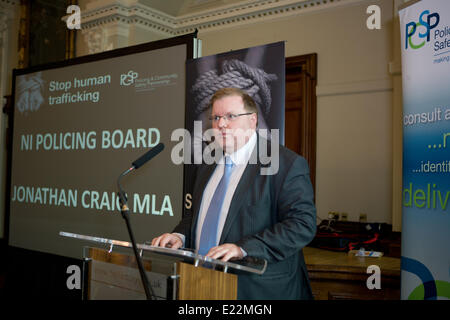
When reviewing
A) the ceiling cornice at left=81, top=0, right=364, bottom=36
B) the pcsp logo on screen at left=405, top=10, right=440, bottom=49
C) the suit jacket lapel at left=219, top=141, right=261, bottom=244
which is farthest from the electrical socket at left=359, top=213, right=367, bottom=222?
the suit jacket lapel at left=219, top=141, right=261, bottom=244

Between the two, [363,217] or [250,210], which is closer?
[250,210]

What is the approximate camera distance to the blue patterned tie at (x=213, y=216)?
211 centimetres

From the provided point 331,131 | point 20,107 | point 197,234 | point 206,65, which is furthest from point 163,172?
point 331,131

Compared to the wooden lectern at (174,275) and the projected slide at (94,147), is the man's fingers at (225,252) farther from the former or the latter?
the projected slide at (94,147)

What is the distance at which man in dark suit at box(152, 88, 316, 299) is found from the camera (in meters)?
1.72

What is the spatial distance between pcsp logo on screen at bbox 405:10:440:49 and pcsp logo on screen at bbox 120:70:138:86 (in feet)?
6.43

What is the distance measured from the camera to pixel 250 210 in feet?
6.40

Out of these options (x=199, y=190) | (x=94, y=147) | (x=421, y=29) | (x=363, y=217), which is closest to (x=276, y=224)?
(x=199, y=190)

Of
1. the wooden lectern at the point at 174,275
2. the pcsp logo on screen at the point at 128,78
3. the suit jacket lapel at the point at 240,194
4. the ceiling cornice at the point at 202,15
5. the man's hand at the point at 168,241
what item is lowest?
the wooden lectern at the point at 174,275

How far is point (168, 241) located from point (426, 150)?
61.2 inches

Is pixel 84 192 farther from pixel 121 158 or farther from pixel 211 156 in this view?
pixel 211 156

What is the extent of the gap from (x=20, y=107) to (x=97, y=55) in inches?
50.0

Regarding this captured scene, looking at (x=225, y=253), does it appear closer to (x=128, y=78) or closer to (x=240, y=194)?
(x=240, y=194)

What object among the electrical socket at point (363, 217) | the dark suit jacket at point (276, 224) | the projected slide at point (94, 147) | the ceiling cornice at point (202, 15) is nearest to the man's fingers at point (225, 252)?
the dark suit jacket at point (276, 224)
